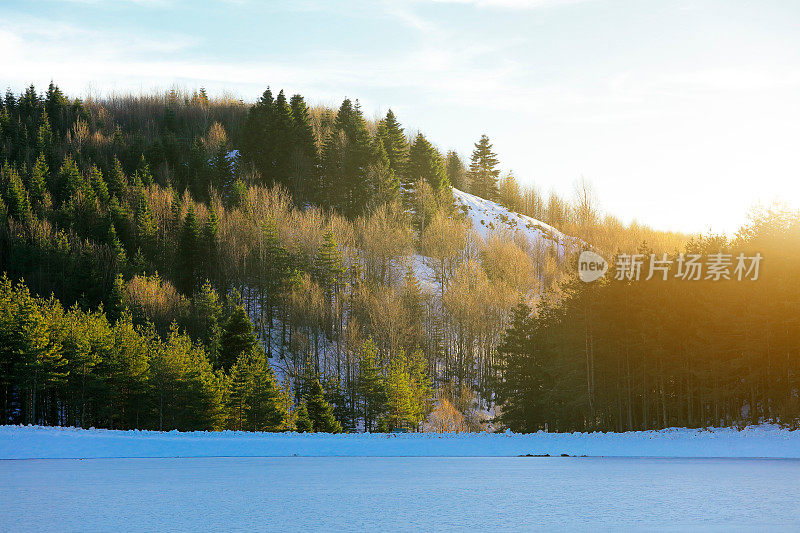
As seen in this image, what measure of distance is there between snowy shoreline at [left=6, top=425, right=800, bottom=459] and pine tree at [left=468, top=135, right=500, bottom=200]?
106 m

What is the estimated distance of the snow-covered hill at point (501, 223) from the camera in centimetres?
10925

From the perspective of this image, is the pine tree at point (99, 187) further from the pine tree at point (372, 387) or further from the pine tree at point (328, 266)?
the pine tree at point (372, 387)

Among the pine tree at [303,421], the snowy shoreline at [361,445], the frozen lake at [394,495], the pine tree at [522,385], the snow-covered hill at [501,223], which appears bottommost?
the pine tree at [303,421]

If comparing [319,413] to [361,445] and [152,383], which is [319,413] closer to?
[152,383]

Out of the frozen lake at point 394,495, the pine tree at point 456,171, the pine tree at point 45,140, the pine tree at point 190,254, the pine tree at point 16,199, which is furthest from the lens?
the pine tree at point 456,171

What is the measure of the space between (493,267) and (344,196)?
26.9m

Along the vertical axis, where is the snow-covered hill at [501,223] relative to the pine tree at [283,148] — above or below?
below

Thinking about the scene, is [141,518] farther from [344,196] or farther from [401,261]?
[344,196]

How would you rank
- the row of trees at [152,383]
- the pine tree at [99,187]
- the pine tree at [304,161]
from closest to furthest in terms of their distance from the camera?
the row of trees at [152,383] < the pine tree at [99,187] < the pine tree at [304,161]

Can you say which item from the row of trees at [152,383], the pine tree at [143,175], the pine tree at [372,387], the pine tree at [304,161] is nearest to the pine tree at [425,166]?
the pine tree at [304,161]

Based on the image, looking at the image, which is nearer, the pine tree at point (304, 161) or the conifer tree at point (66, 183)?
the conifer tree at point (66, 183)

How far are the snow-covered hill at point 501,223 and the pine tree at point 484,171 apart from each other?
8870 millimetres

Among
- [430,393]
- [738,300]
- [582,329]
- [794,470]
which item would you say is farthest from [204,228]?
[794,470]

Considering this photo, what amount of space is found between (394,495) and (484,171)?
401 feet
